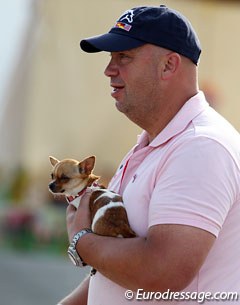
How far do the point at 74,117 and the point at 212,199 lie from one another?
7.03 meters

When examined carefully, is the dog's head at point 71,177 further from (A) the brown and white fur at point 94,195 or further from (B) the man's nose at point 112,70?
(B) the man's nose at point 112,70

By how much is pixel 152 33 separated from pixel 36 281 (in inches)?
210

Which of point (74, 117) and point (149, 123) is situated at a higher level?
point (149, 123)

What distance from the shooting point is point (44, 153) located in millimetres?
9625

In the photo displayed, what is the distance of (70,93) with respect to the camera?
9.66 metres

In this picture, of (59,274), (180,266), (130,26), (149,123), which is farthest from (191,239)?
(59,274)

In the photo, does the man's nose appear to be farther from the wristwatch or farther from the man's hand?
the wristwatch

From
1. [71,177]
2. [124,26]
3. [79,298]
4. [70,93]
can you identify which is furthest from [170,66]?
[70,93]

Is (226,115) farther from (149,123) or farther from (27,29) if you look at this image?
(149,123)

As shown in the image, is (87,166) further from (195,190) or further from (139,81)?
(195,190)

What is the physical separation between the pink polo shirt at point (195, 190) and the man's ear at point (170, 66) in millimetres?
119

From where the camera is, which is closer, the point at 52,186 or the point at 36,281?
the point at 52,186

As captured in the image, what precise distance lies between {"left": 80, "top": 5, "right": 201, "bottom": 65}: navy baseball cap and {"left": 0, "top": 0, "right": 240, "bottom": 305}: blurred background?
6175mm

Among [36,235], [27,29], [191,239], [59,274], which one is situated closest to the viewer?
[191,239]
